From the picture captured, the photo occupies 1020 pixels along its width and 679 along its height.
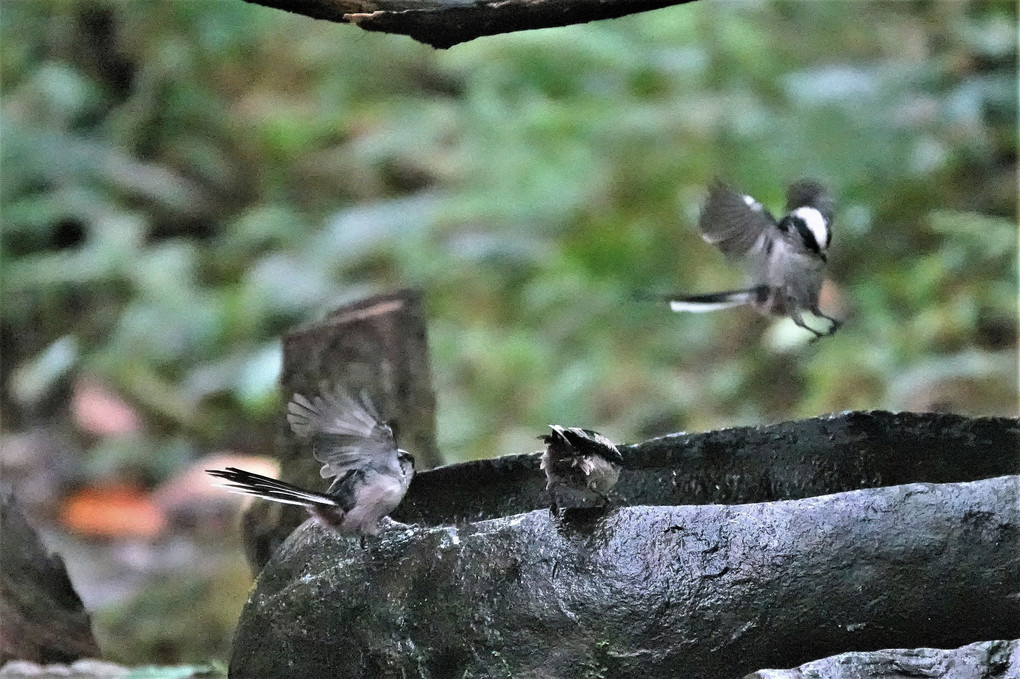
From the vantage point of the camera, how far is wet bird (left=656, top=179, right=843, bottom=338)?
8.55 feet

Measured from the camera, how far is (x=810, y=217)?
101 inches

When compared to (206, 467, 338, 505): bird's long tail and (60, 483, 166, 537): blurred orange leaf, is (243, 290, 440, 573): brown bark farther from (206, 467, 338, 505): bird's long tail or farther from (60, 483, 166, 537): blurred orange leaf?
(60, 483, 166, 537): blurred orange leaf

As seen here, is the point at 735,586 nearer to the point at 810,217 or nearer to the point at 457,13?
the point at 457,13

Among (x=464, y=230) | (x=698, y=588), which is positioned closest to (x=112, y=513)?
(x=464, y=230)

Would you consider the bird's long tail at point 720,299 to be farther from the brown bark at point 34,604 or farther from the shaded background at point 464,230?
the shaded background at point 464,230

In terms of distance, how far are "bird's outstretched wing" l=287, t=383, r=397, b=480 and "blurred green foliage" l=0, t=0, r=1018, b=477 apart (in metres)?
3.21

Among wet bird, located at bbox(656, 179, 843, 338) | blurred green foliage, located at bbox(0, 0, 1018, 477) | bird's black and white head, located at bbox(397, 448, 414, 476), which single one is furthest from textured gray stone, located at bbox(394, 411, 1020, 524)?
blurred green foliage, located at bbox(0, 0, 1018, 477)

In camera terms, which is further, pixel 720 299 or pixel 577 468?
pixel 720 299

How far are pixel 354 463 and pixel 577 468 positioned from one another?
509mm

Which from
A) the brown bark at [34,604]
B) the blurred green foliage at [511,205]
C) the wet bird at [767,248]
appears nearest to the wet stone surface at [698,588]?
the wet bird at [767,248]

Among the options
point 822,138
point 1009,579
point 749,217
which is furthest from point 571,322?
point 1009,579

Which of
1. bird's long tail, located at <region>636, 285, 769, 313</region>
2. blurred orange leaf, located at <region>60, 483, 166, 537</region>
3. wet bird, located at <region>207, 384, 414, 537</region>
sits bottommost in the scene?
blurred orange leaf, located at <region>60, 483, 166, 537</region>

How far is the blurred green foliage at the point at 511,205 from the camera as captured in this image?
5.97 m

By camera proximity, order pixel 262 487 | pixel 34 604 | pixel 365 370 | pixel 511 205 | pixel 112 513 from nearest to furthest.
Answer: pixel 262 487 → pixel 34 604 → pixel 365 370 → pixel 112 513 → pixel 511 205
